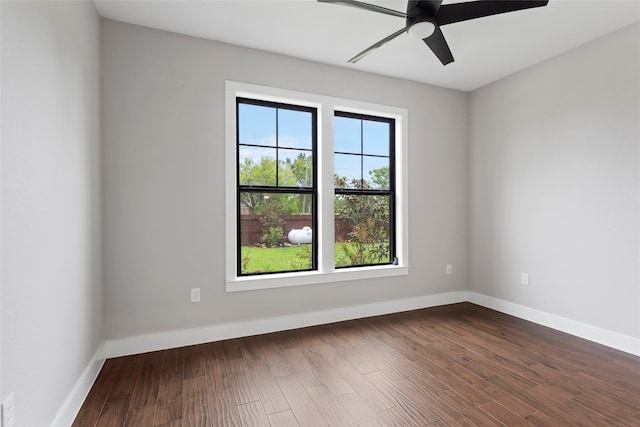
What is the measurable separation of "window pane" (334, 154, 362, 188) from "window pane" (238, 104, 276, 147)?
0.77 m

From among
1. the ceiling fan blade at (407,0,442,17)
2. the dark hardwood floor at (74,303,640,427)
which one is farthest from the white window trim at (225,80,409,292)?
the ceiling fan blade at (407,0,442,17)

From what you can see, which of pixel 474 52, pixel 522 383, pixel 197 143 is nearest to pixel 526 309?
pixel 522 383

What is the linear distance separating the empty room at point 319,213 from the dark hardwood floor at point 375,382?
0.02m

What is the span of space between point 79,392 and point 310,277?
195cm

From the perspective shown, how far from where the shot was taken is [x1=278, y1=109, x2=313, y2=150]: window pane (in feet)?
10.8

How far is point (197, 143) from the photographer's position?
2.86 metres

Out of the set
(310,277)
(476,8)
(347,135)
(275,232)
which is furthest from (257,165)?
(476,8)

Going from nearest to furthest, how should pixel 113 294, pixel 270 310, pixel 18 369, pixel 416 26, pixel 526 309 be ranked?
pixel 18 369 → pixel 416 26 → pixel 113 294 → pixel 270 310 → pixel 526 309

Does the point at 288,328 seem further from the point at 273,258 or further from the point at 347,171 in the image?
the point at 347,171

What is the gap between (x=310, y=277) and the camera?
3273 millimetres

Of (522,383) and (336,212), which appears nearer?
(522,383)

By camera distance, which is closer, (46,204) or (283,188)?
(46,204)

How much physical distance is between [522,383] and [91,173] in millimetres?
3348

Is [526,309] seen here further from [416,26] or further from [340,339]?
[416,26]
